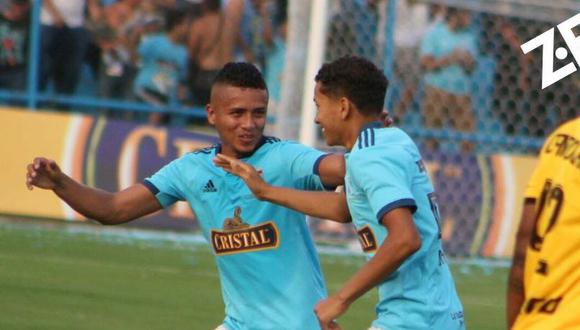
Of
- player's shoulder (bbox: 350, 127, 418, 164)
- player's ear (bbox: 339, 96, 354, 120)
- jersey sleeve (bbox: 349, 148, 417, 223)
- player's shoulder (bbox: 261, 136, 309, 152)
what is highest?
player's ear (bbox: 339, 96, 354, 120)

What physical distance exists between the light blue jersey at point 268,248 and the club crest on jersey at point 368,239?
63 centimetres

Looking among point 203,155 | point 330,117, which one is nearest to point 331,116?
point 330,117

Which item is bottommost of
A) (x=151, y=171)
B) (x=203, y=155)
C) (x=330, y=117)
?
(x=151, y=171)

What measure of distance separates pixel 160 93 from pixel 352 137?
10737mm

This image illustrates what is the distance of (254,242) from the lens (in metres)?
6.14

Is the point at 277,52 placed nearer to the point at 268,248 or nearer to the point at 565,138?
the point at 268,248

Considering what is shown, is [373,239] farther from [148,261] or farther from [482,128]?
[482,128]

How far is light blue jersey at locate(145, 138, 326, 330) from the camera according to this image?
20.0 feet

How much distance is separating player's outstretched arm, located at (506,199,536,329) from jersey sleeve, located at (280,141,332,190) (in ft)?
4.87

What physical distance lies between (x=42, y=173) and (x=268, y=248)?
110 centimetres

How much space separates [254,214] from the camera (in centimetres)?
618

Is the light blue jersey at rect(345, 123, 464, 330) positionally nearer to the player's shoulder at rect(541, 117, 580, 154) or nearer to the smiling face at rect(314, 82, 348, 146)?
the smiling face at rect(314, 82, 348, 146)

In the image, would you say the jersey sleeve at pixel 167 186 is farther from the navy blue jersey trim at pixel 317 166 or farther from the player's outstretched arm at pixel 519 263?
the player's outstretched arm at pixel 519 263

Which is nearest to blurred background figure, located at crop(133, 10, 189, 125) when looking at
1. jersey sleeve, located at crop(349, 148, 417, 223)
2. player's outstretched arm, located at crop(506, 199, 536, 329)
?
jersey sleeve, located at crop(349, 148, 417, 223)
